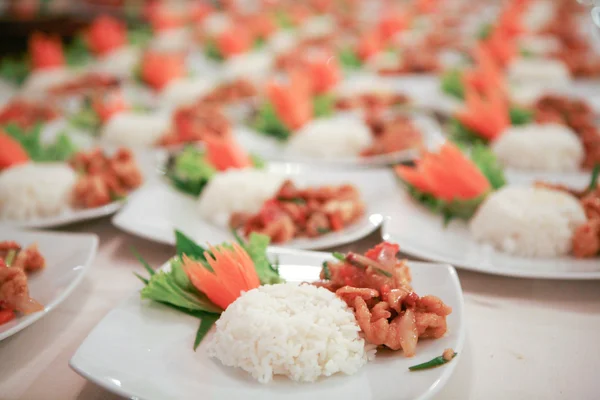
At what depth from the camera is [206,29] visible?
6.94 m

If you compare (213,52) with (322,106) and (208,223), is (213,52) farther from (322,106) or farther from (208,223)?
(208,223)

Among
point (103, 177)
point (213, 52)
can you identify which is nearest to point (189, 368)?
point (103, 177)

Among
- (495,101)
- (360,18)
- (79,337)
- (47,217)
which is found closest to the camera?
(79,337)

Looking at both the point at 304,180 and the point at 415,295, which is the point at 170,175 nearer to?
the point at 304,180

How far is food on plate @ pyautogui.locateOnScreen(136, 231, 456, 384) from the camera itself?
1.33 meters

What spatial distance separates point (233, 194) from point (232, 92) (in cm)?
198

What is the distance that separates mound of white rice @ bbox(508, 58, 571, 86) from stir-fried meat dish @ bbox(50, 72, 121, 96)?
3239 mm

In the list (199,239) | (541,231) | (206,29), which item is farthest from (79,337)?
(206,29)

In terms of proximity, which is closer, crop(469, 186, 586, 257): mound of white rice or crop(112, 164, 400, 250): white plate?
crop(469, 186, 586, 257): mound of white rice

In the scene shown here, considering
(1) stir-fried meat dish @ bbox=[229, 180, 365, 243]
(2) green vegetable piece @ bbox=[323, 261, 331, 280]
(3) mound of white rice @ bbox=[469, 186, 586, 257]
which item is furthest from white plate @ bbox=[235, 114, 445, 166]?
(2) green vegetable piece @ bbox=[323, 261, 331, 280]

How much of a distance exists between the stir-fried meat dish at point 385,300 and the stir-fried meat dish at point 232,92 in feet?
8.38

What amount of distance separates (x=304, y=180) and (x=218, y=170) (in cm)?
40

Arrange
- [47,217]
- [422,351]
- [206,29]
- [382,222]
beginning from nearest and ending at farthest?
[422,351] → [382,222] → [47,217] → [206,29]

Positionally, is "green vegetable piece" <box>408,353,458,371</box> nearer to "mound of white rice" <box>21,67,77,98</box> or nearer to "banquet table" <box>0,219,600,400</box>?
"banquet table" <box>0,219,600,400</box>
